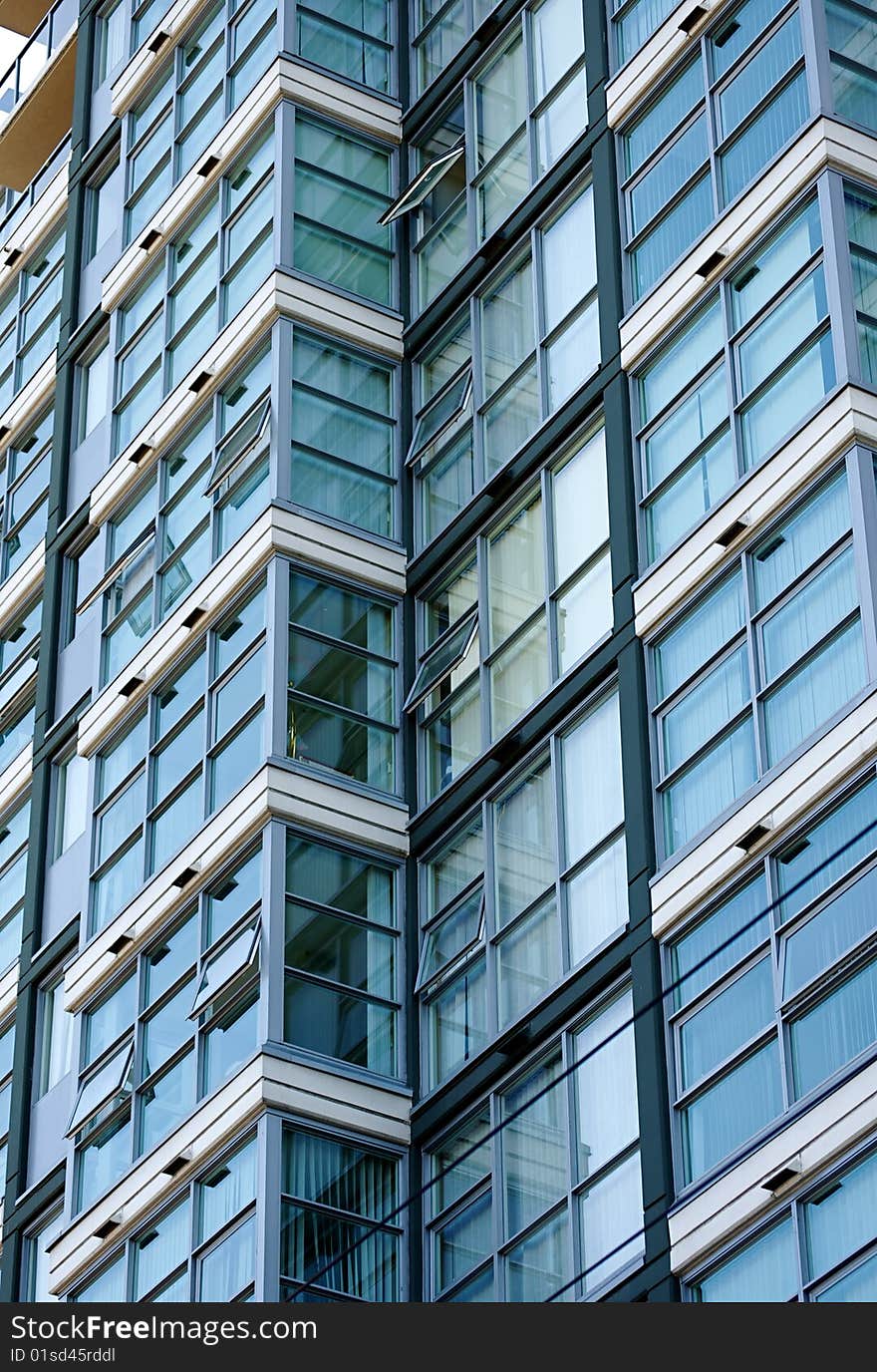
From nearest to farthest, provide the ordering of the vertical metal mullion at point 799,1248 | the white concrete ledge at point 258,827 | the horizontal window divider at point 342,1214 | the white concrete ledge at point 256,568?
the vertical metal mullion at point 799,1248, the horizontal window divider at point 342,1214, the white concrete ledge at point 258,827, the white concrete ledge at point 256,568

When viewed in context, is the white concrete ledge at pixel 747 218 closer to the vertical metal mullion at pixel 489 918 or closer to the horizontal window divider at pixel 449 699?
the horizontal window divider at pixel 449 699

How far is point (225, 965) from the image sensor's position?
29.0 meters

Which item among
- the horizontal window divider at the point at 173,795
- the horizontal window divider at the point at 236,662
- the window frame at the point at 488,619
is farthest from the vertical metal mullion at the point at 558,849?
the horizontal window divider at the point at 173,795

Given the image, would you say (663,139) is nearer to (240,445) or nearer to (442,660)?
(442,660)

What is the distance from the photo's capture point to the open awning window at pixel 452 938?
28.6 metres

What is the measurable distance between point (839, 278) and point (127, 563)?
11.6 metres

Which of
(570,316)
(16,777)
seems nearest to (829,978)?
(570,316)

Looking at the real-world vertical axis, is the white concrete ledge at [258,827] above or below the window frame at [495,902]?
above

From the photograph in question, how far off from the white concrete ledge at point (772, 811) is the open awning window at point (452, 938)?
3368 mm

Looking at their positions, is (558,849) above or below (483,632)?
below

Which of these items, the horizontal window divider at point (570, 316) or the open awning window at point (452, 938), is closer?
the open awning window at point (452, 938)

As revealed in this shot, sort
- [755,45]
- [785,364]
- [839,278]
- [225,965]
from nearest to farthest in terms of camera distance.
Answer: [839,278] → [785,364] → [755,45] → [225,965]

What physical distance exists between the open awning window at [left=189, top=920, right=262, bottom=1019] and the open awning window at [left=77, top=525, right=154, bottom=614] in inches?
250

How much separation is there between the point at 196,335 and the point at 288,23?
12.4 ft
